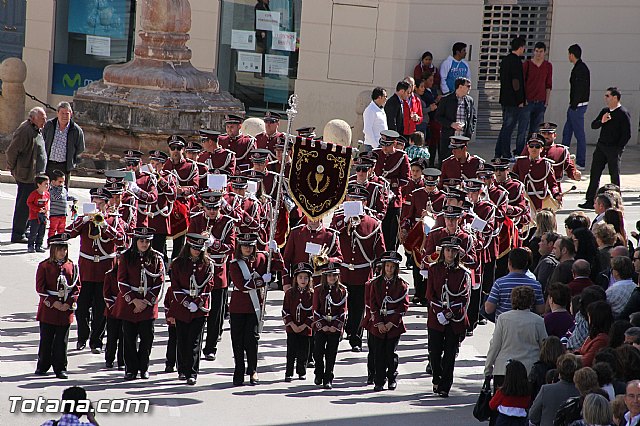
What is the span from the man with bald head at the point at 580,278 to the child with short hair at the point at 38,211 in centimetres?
846

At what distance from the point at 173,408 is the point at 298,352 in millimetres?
1935

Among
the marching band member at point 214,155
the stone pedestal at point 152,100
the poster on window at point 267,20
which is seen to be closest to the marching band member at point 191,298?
the marching band member at point 214,155

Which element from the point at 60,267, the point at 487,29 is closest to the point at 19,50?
the point at 487,29

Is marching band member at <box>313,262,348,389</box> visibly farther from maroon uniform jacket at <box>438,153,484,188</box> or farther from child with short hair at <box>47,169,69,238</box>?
child with short hair at <box>47,169,69,238</box>

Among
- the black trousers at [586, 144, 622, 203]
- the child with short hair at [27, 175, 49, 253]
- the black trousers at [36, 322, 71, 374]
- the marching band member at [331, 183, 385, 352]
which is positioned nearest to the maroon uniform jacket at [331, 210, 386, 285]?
the marching band member at [331, 183, 385, 352]

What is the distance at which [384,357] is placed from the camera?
1513 centimetres

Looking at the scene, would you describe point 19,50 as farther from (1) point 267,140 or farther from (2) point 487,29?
(1) point 267,140

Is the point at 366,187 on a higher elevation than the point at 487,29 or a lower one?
lower

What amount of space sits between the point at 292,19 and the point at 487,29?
3.93 metres

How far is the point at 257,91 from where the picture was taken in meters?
30.1

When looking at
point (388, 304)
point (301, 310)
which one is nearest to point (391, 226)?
point (301, 310)

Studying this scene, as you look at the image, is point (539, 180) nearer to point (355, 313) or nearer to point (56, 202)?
point (355, 313)

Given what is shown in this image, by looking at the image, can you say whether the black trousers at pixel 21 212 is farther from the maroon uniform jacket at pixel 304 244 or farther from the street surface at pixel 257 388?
the maroon uniform jacket at pixel 304 244

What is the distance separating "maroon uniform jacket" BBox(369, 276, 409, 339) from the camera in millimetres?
15031
